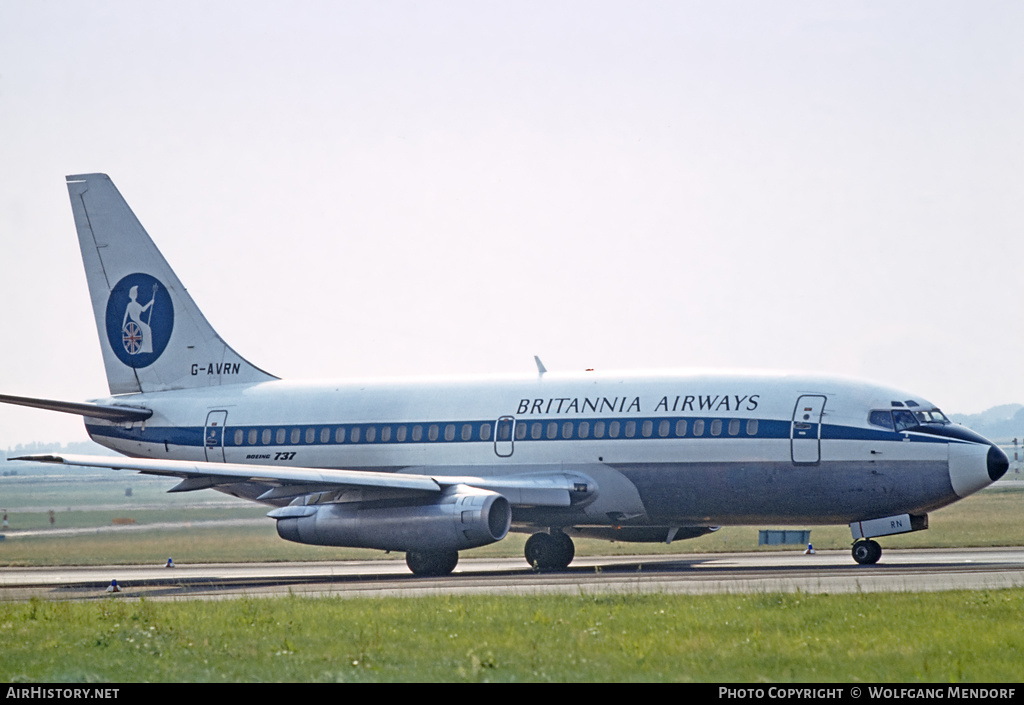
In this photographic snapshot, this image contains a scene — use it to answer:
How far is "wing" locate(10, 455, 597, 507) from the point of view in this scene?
27.9m

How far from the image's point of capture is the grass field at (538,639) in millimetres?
13312

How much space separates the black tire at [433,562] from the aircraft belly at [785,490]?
14.3 feet

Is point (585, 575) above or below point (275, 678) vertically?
below

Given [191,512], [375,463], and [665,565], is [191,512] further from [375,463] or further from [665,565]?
[665,565]

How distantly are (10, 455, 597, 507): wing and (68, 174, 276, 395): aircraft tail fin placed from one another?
6.79 meters

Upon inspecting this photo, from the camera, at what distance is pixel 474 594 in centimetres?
2194

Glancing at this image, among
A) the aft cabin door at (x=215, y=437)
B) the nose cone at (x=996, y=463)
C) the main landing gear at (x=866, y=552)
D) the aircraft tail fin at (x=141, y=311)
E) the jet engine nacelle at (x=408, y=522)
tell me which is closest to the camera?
the nose cone at (x=996, y=463)

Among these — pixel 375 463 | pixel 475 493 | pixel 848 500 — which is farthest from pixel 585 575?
pixel 375 463

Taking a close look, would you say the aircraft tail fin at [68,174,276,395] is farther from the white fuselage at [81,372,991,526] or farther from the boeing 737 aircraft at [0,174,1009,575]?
the white fuselage at [81,372,991,526]

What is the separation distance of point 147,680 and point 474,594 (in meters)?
9.34

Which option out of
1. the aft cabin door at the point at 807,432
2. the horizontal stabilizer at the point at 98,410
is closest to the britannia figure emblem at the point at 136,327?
the horizontal stabilizer at the point at 98,410

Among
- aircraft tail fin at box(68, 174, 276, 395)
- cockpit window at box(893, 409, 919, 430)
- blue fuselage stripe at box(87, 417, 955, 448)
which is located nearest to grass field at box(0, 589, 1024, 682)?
cockpit window at box(893, 409, 919, 430)

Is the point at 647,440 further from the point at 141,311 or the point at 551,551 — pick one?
the point at 141,311

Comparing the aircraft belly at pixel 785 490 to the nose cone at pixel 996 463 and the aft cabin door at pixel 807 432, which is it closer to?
the aft cabin door at pixel 807 432
